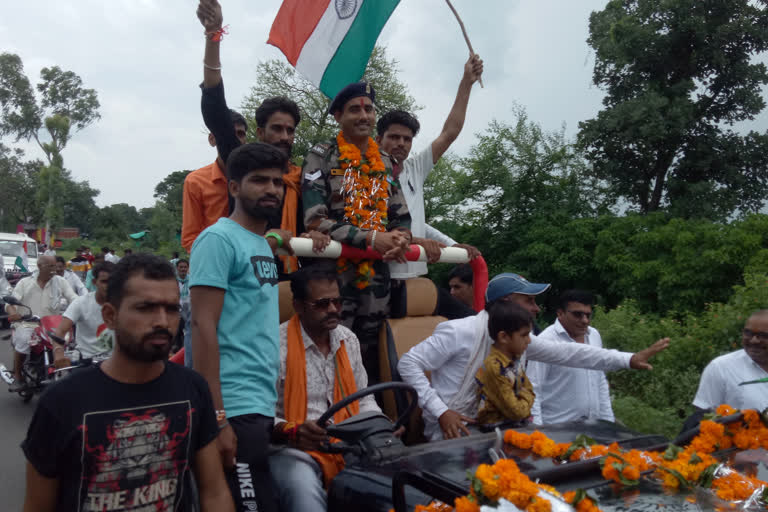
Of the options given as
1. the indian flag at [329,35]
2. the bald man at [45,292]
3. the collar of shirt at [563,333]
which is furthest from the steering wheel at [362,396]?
the bald man at [45,292]

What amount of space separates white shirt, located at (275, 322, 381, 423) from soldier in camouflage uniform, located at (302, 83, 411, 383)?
35cm

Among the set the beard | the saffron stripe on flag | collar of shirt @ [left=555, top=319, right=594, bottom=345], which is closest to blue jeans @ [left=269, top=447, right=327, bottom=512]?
the beard

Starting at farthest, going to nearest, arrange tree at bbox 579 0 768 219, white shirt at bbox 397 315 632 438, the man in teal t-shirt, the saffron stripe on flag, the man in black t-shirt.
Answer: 1. tree at bbox 579 0 768 219
2. the saffron stripe on flag
3. white shirt at bbox 397 315 632 438
4. the man in teal t-shirt
5. the man in black t-shirt

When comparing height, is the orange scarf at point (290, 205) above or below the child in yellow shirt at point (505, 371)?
above

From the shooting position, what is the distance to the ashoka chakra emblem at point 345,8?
4910mm

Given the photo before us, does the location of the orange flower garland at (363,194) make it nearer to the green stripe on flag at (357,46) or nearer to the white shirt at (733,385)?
the green stripe on flag at (357,46)

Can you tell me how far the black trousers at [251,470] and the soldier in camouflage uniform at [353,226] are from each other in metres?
1.17

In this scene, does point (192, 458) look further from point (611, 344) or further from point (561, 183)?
point (561, 183)

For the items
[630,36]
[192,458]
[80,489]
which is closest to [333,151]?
[192,458]

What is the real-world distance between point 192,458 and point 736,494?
1734mm

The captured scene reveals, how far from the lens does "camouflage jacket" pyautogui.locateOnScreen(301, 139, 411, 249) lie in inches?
134

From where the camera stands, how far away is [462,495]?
1743 millimetres

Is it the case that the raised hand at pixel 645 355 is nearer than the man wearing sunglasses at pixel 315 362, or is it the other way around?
the man wearing sunglasses at pixel 315 362

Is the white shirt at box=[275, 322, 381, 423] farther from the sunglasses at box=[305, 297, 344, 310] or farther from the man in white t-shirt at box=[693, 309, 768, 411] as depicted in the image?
the man in white t-shirt at box=[693, 309, 768, 411]
